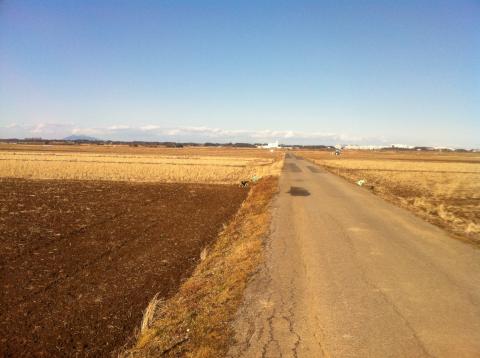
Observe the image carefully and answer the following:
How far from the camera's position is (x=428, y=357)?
478cm

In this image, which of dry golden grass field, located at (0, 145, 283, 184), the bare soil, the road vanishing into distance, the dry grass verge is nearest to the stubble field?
the bare soil

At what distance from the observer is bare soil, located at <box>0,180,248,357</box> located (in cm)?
675

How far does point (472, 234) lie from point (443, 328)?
8.53 meters

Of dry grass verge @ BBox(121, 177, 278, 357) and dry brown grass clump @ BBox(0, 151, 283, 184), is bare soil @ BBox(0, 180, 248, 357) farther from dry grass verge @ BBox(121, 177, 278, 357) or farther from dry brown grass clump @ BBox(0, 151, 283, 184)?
dry brown grass clump @ BBox(0, 151, 283, 184)

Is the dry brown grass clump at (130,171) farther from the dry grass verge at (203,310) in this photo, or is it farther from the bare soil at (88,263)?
the dry grass verge at (203,310)

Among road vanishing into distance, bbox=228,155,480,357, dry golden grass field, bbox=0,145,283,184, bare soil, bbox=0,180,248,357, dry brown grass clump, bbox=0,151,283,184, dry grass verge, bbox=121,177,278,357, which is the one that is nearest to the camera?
road vanishing into distance, bbox=228,155,480,357

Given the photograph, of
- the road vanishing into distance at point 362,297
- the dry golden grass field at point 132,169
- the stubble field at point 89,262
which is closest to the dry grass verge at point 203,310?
the road vanishing into distance at point 362,297

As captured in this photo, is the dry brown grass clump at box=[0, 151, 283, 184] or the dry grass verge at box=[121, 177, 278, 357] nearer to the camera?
the dry grass verge at box=[121, 177, 278, 357]

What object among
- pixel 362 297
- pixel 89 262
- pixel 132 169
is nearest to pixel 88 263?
pixel 89 262

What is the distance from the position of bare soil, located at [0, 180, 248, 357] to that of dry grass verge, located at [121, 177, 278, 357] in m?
0.49

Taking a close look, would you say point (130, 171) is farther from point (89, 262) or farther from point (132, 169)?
point (89, 262)

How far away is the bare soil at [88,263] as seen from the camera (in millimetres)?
6750

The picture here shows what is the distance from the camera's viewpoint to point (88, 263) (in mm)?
10461

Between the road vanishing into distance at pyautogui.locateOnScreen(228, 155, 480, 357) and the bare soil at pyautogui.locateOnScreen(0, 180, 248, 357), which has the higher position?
the road vanishing into distance at pyautogui.locateOnScreen(228, 155, 480, 357)
